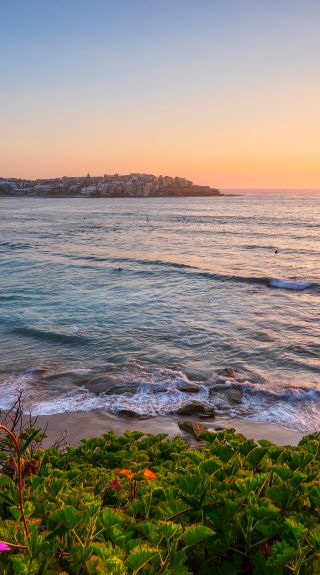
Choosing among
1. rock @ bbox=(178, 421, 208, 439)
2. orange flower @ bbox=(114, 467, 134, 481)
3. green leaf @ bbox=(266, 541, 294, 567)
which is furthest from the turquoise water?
green leaf @ bbox=(266, 541, 294, 567)

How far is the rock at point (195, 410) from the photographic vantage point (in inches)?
370

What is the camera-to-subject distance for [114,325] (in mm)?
16125

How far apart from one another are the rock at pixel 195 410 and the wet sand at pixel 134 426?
0.54ft

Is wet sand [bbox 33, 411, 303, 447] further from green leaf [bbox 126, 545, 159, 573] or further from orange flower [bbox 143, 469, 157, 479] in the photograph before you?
green leaf [bbox 126, 545, 159, 573]

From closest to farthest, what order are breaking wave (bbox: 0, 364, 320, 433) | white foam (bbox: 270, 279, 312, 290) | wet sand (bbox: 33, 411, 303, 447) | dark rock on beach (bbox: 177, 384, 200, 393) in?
wet sand (bbox: 33, 411, 303, 447)
breaking wave (bbox: 0, 364, 320, 433)
dark rock on beach (bbox: 177, 384, 200, 393)
white foam (bbox: 270, 279, 312, 290)

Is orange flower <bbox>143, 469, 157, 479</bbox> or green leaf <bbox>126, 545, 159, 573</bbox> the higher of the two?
green leaf <bbox>126, 545, 159, 573</bbox>

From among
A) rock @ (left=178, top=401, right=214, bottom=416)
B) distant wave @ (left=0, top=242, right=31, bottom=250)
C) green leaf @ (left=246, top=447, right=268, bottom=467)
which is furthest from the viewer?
distant wave @ (left=0, top=242, right=31, bottom=250)

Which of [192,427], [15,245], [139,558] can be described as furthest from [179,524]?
[15,245]

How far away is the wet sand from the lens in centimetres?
842

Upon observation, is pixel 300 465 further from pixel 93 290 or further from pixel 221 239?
pixel 221 239

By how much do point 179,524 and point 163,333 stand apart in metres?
13.2

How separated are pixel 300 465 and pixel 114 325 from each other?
43.9 ft

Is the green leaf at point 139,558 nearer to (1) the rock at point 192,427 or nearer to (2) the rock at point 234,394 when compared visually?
(1) the rock at point 192,427

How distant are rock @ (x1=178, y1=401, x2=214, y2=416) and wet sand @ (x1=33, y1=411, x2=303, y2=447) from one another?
0.16 metres
